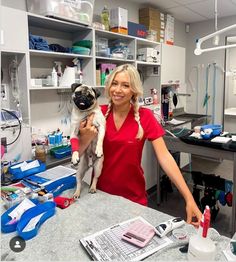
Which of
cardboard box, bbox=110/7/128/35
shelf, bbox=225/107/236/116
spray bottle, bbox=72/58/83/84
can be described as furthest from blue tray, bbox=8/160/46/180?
shelf, bbox=225/107/236/116

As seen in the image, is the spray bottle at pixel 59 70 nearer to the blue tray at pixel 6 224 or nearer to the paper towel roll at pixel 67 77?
the paper towel roll at pixel 67 77

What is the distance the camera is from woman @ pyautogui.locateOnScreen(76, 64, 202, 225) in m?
1.39

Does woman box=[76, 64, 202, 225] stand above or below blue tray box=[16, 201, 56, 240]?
above

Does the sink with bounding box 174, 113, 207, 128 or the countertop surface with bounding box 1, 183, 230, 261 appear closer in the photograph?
the countertop surface with bounding box 1, 183, 230, 261

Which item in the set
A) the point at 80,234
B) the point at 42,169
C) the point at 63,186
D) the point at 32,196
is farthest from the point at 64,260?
the point at 42,169

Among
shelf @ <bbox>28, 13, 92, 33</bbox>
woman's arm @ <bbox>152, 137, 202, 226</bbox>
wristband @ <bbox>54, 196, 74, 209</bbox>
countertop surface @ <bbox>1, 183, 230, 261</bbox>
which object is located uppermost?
shelf @ <bbox>28, 13, 92, 33</bbox>

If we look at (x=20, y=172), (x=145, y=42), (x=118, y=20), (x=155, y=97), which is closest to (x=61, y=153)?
(x=20, y=172)

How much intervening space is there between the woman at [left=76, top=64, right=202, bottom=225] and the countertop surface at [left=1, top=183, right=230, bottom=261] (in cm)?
15

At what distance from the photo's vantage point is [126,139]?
56.9 inches

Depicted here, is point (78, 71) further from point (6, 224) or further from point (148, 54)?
point (6, 224)

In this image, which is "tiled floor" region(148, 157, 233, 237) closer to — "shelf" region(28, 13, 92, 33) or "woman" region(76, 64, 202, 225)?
"woman" region(76, 64, 202, 225)

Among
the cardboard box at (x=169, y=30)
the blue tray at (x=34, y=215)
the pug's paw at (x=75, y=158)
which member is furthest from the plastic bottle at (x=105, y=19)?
the blue tray at (x=34, y=215)

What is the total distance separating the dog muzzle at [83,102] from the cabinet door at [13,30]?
0.88m

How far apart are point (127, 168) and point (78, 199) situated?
34 centimetres
